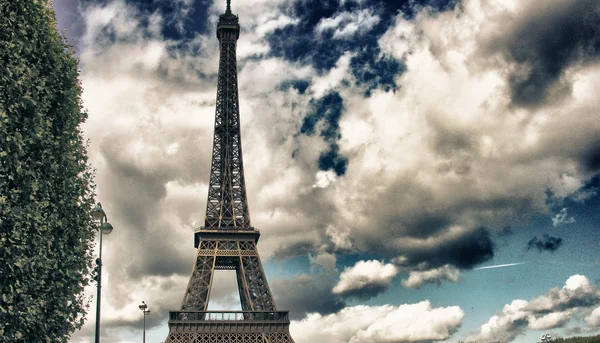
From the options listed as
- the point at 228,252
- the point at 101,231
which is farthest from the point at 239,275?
the point at 101,231

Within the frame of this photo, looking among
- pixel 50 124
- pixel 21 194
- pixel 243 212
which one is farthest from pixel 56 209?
pixel 243 212

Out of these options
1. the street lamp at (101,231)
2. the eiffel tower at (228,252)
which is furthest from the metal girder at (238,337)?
the street lamp at (101,231)

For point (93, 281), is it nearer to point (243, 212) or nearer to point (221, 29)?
point (243, 212)

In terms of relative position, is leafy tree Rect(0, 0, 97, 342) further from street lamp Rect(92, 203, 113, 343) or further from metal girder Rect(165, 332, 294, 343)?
metal girder Rect(165, 332, 294, 343)

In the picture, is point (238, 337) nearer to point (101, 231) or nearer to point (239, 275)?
point (239, 275)

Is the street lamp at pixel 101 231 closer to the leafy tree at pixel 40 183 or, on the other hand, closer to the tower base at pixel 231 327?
the leafy tree at pixel 40 183

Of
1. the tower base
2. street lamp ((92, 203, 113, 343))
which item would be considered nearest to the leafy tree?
street lamp ((92, 203, 113, 343))
